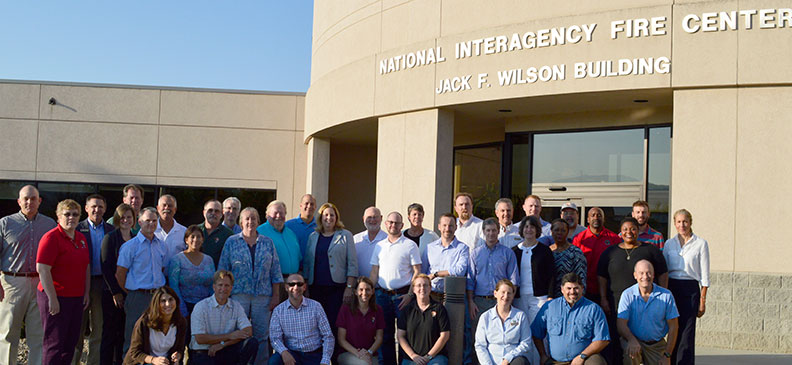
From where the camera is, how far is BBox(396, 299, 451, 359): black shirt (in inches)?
289

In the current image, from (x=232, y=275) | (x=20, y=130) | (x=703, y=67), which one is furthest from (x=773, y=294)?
(x=20, y=130)

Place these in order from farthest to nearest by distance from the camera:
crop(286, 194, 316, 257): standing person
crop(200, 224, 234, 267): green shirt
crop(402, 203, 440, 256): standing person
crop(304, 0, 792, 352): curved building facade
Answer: crop(304, 0, 792, 352): curved building facade, crop(286, 194, 316, 257): standing person, crop(402, 203, 440, 256): standing person, crop(200, 224, 234, 267): green shirt

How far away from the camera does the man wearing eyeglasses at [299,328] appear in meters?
7.26

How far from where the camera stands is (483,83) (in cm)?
1186

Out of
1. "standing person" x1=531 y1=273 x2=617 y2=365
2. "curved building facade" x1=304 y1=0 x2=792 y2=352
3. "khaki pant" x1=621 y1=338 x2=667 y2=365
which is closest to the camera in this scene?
"standing person" x1=531 y1=273 x2=617 y2=365

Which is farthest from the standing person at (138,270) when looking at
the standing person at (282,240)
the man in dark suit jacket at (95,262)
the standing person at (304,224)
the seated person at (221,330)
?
the standing person at (304,224)

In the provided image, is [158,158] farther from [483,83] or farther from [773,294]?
[773,294]

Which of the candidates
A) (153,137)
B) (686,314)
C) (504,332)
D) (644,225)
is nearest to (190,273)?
(504,332)

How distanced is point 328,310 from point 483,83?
534 centimetres

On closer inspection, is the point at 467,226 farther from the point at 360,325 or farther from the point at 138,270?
the point at 138,270

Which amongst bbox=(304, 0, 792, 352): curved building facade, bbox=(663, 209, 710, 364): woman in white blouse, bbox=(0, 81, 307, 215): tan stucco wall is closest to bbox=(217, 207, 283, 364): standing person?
bbox=(663, 209, 710, 364): woman in white blouse

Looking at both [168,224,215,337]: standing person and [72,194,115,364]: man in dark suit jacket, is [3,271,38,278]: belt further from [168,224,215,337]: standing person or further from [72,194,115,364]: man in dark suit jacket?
[168,224,215,337]: standing person

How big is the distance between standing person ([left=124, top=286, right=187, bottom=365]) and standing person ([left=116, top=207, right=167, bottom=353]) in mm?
439

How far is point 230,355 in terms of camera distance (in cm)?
716
